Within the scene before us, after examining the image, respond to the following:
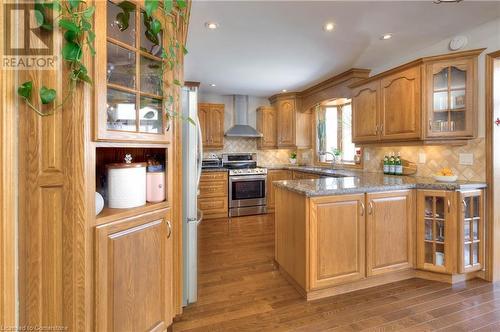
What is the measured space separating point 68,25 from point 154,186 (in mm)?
876

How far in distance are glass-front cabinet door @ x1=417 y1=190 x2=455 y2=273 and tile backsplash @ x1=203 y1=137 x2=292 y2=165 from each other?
3.54 metres

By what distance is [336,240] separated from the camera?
6.75 feet

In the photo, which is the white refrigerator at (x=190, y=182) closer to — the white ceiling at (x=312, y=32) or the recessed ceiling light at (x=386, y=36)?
the white ceiling at (x=312, y=32)

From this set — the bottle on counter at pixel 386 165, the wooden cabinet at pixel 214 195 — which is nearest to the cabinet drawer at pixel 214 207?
the wooden cabinet at pixel 214 195

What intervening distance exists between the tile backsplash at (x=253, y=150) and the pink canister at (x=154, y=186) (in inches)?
147

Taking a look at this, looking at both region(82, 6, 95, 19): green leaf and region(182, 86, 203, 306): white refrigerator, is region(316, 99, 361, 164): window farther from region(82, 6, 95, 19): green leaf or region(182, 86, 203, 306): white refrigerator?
region(82, 6, 95, 19): green leaf

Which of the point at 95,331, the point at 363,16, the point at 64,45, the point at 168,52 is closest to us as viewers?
the point at 64,45

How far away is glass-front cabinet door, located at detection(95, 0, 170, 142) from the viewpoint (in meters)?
1.11

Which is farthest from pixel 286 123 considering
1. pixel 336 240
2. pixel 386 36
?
pixel 336 240

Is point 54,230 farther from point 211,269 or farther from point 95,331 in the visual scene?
point 211,269

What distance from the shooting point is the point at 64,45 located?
1022mm

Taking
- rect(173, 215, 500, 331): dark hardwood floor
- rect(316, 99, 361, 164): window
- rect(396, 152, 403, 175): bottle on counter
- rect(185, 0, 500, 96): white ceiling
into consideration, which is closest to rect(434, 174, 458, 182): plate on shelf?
rect(396, 152, 403, 175): bottle on counter

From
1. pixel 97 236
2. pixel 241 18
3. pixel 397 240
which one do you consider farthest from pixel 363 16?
pixel 97 236

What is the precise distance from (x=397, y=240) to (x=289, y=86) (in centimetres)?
324
